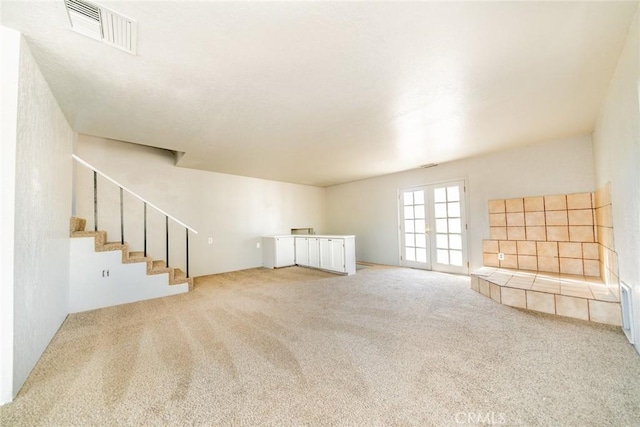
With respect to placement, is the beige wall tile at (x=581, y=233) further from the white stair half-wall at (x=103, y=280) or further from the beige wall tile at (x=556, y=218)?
the white stair half-wall at (x=103, y=280)

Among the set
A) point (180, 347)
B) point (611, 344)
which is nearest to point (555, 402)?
point (611, 344)

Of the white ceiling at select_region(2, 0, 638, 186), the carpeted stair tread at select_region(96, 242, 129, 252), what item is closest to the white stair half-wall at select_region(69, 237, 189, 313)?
the carpeted stair tread at select_region(96, 242, 129, 252)

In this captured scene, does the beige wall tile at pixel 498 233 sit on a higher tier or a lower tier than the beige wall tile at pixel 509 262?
higher

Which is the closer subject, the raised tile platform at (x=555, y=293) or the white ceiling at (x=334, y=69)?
the white ceiling at (x=334, y=69)

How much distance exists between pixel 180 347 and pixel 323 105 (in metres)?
2.60

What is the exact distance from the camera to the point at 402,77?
79.7 inches

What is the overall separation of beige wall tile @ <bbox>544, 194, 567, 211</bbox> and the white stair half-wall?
237 inches

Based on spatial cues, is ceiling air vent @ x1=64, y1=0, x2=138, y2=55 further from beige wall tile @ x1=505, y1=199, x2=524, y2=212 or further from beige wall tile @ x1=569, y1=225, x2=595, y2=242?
beige wall tile @ x1=569, y1=225, x2=595, y2=242

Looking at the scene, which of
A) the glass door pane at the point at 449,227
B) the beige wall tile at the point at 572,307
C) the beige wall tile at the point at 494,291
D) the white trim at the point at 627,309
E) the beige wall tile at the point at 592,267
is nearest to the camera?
the white trim at the point at 627,309

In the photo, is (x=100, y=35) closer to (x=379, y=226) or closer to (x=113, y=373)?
(x=113, y=373)

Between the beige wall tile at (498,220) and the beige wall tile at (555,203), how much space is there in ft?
1.80

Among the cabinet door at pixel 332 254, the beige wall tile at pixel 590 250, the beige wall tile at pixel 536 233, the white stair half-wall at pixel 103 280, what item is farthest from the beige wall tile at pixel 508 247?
the white stair half-wall at pixel 103 280

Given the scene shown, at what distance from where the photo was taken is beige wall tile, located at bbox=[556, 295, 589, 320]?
2.47 metres

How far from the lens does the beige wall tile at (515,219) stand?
3.94 m
